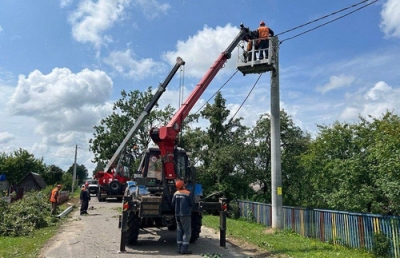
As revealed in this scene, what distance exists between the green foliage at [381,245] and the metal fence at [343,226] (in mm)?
95

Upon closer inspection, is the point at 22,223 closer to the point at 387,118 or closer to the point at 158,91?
the point at 158,91

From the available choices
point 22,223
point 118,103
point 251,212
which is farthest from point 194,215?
point 118,103

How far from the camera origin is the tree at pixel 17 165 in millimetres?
51438

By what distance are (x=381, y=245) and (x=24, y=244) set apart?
32.4 ft

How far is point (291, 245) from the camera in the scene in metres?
10.4

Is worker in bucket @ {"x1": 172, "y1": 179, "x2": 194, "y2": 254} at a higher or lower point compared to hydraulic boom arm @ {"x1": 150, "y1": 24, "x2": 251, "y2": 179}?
lower

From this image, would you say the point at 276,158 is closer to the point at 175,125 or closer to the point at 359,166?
the point at 359,166

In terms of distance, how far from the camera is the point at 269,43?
13875 millimetres

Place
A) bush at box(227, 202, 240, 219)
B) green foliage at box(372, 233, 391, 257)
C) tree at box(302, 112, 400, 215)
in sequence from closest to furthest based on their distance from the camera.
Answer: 1. green foliage at box(372, 233, 391, 257)
2. tree at box(302, 112, 400, 215)
3. bush at box(227, 202, 240, 219)

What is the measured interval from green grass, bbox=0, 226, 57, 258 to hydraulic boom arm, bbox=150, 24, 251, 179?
13.4 ft

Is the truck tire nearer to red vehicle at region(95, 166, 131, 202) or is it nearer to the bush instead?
red vehicle at region(95, 166, 131, 202)

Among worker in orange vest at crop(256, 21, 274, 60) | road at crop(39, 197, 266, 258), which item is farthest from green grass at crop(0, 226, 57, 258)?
worker in orange vest at crop(256, 21, 274, 60)

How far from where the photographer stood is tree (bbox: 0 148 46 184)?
169ft

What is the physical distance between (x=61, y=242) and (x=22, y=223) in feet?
10.4
